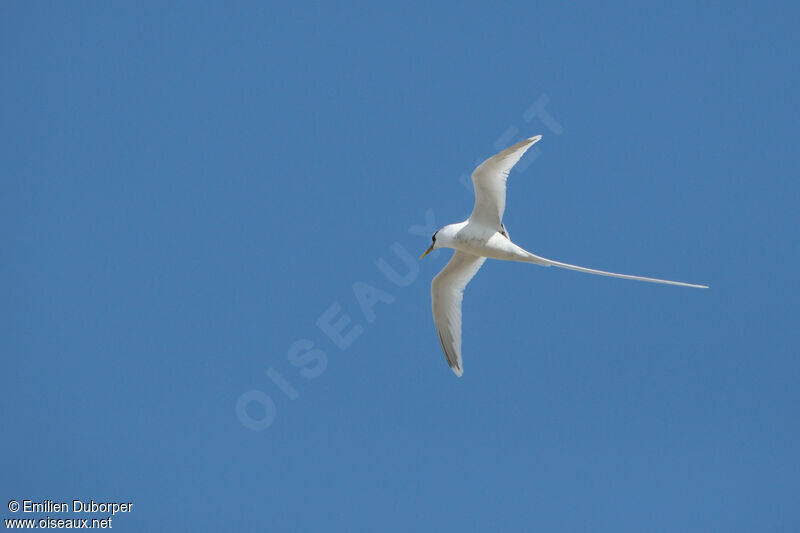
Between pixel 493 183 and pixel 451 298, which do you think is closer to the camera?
pixel 493 183

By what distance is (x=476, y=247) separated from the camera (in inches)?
496

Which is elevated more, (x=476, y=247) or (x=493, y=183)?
(x=493, y=183)

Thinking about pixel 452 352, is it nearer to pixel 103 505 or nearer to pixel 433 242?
pixel 433 242

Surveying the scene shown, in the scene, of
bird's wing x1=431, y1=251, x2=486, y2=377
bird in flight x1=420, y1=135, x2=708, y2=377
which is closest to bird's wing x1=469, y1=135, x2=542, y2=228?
bird in flight x1=420, y1=135, x2=708, y2=377

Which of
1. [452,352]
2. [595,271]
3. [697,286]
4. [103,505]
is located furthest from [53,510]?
[697,286]

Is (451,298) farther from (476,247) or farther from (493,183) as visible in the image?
(493,183)

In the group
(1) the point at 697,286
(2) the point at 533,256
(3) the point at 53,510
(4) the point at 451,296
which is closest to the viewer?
(1) the point at 697,286

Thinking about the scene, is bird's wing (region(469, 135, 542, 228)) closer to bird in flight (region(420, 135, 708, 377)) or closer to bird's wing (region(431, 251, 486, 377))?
bird in flight (region(420, 135, 708, 377))

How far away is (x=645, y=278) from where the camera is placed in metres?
11.3

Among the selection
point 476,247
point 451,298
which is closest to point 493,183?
point 476,247

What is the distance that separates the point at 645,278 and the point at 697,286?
75 cm

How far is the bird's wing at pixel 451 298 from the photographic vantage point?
13.8 meters

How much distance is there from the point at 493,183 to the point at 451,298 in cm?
242

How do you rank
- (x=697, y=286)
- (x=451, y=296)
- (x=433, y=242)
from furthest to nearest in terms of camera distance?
1. (x=451, y=296)
2. (x=433, y=242)
3. (x=697, y=286)
